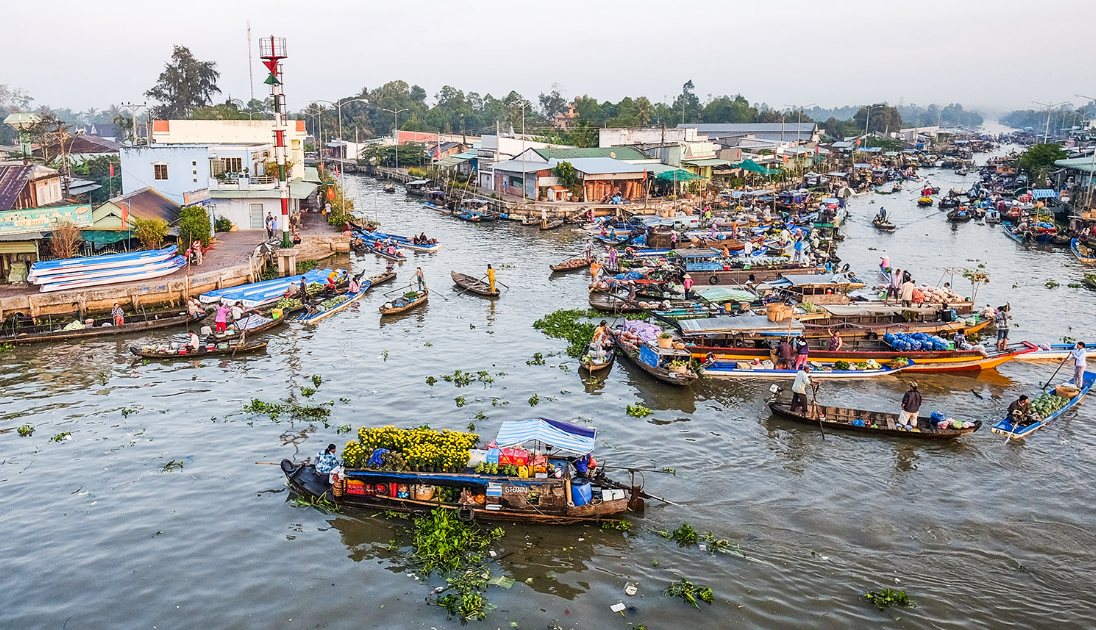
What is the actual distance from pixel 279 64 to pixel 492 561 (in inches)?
1351

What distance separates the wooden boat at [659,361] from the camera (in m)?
22.7

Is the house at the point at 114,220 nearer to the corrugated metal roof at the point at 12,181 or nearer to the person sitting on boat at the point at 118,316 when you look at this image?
the corrugated metal roof at the point at 12,181

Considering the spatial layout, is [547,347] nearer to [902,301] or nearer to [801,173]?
[902,301]

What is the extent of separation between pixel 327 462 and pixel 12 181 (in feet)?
92.6

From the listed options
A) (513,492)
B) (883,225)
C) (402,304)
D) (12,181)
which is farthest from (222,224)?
(883,225)

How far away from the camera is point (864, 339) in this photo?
1025 inches

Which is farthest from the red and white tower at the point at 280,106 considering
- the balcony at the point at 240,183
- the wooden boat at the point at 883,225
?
the wooden boat at the point at 883,225

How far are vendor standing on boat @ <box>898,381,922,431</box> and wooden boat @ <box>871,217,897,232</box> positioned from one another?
3725 centimetres

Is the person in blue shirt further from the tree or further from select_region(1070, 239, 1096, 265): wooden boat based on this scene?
the tree

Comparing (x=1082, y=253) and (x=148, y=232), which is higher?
(x=148, y=232)

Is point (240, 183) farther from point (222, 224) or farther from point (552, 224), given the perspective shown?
point (552, 224)

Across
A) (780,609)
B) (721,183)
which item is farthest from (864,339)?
(721,183)

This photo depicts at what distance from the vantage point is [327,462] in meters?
16.4

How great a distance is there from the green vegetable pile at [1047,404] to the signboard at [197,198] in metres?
36.6
